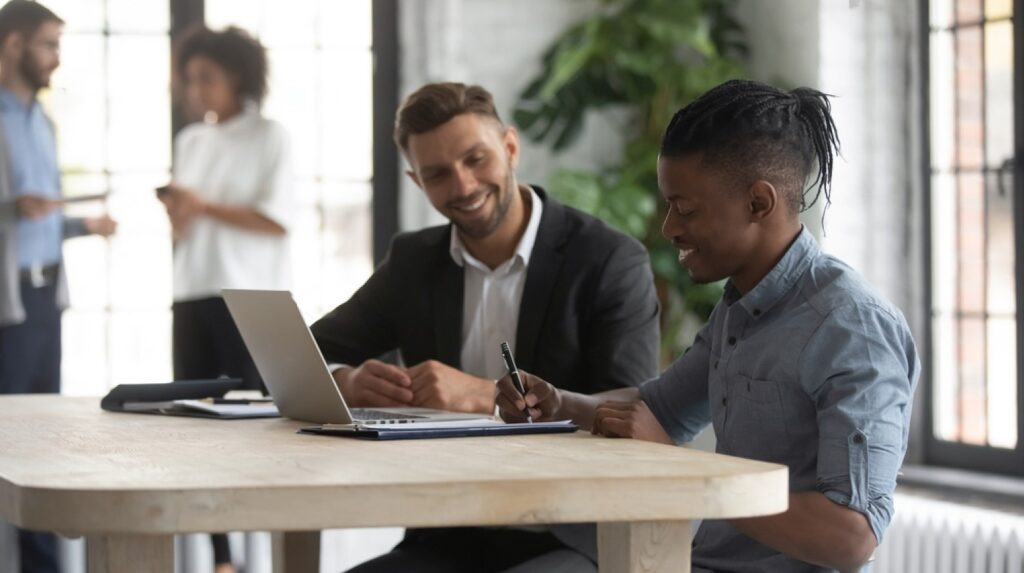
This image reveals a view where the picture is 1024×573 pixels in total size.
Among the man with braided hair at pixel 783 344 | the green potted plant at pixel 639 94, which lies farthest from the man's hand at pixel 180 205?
the man with braided hair at pixel 783 344

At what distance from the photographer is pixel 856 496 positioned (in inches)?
61.9

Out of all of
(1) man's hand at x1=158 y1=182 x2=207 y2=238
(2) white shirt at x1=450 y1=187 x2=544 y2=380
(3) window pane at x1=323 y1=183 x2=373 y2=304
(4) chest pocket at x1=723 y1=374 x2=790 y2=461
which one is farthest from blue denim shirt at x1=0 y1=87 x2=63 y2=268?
(4) chest pocket at x1=723 y1=374 x2=790 y2=461

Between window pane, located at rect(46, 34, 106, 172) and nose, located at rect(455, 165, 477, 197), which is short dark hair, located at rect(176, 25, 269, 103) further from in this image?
nose, located at rect(455, 165, 477, 197)

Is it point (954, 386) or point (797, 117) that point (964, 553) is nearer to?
point (954, 386)

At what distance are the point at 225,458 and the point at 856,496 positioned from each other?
67cm

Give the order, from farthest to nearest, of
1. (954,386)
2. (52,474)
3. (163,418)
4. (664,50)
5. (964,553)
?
(664,50), (954,386), (964,553), (163,418), (52,474)

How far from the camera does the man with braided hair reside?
5.18ft

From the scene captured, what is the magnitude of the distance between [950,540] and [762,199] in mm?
1994

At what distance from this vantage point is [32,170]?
13.5 ft

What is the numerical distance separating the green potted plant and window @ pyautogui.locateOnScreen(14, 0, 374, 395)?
2.06 feet

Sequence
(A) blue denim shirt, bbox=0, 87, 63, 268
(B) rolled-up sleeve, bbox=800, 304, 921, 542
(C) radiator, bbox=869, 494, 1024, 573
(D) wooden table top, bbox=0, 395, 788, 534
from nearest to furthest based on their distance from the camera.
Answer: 1. (D) wooden table top, bbox=0, 395, 788, 534
2. (B) rolled-up sleeve, bbox=800, 304, 921, 542
3. (C) radiator, bbox=869, 494, 1024, 573
4. (A) blue denim shirt, bbox=0, 87, 63, 268

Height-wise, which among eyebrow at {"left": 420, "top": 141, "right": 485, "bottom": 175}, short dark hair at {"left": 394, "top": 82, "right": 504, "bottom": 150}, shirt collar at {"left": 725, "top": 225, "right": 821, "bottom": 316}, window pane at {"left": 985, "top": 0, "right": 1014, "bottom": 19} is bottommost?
shirt collar at {"left": 725, "top": 225, "right": 821, "bottom": 316}

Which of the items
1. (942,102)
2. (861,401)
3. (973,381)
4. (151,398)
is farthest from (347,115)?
(861,401)

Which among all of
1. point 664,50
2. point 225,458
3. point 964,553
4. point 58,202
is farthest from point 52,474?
point 664,50
